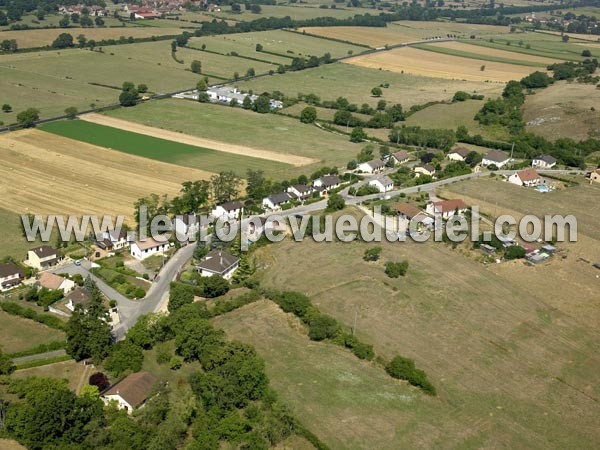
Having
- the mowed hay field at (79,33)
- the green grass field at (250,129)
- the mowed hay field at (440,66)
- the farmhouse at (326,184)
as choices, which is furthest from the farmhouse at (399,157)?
the mowed hay field at (79,33)

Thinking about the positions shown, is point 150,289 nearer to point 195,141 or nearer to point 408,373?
point 408,373

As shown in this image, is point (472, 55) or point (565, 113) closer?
point (565, 113)

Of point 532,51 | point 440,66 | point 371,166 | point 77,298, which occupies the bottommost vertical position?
point 77,298

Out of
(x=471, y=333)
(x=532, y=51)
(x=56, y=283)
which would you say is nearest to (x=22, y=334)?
(x=56, y=283)

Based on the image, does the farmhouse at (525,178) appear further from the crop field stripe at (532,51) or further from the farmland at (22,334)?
the crop field stripe at (532,51)

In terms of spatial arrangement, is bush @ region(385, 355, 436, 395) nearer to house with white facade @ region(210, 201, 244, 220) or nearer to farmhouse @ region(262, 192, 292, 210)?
house with white facade @ region(210, 201, 244, 220)

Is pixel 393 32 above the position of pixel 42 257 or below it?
above
